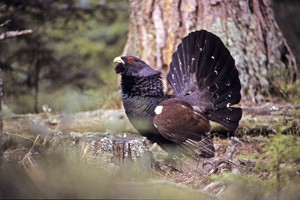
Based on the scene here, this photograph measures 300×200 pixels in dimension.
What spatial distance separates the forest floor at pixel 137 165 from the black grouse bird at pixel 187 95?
0.28 metres

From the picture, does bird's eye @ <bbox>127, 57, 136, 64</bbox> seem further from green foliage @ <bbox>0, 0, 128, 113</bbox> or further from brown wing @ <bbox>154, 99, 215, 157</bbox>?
green foliage @ <bbox>0, 0, 128, 113</bbox>

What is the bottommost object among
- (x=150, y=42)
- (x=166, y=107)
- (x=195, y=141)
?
(x=195, y=141)

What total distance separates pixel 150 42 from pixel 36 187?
490cm

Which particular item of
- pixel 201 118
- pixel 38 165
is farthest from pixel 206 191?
pixel 201 118

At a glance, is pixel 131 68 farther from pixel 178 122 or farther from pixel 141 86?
pixel 178 122

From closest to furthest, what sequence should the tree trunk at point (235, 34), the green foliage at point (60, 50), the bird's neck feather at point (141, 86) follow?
1. the bird's neck feather at point (141, 86)
2. the tree trunk at point (235, 34)
3. the green foliage at point (60, 50)

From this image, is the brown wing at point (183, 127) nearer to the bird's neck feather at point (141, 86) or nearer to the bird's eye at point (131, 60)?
the bird's neck feather at point (141, 86)

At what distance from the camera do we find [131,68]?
229 inches

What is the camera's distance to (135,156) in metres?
4.80

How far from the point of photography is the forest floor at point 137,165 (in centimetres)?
329

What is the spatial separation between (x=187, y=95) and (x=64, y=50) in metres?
4.24

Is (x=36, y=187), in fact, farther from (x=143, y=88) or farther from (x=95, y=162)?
(x=143, y=88)

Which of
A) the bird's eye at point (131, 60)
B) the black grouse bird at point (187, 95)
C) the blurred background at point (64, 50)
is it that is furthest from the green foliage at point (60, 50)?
the bird's eye at point (131, 60)

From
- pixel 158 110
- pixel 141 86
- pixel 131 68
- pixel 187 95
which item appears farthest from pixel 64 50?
pixel 158 110
